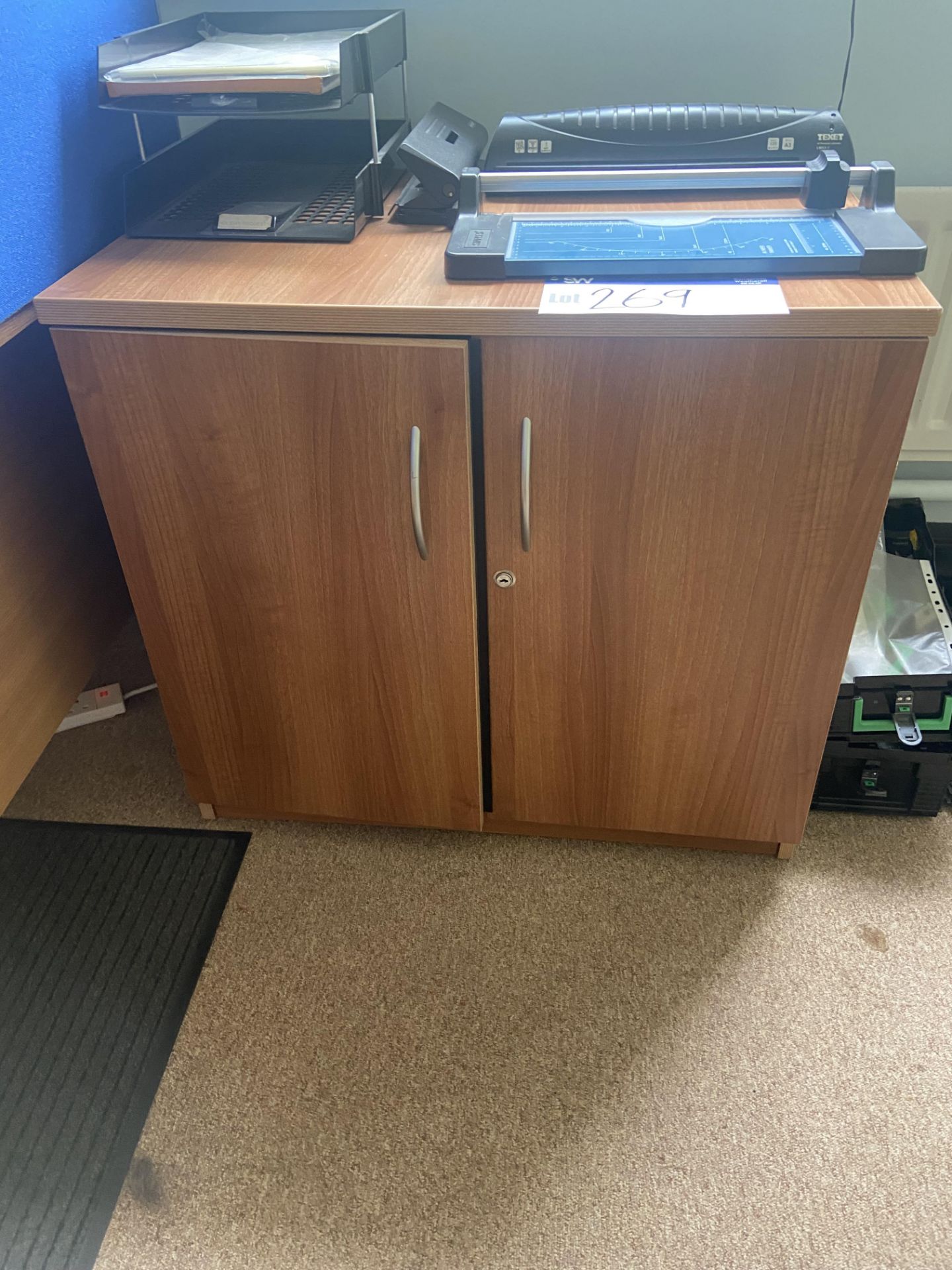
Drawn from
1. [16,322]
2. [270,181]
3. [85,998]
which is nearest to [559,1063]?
[85,998]

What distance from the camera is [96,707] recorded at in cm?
150

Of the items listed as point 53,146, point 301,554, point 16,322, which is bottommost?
point 301,554

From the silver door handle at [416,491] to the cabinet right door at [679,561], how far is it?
69mm

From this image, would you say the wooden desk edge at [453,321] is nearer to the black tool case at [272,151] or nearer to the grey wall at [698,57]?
the black tool case at [272,151]

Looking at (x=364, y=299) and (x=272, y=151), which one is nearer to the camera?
(x=364, y=299)

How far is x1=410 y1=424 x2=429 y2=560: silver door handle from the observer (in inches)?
35.4

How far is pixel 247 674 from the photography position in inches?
44.4

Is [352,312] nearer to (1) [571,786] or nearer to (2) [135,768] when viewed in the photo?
(1) [571,786]

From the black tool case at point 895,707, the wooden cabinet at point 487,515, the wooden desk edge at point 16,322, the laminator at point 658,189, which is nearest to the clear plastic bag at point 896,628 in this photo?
the black tool case at point 895,707

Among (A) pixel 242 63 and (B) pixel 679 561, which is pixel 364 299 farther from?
(B) pixel 679 561

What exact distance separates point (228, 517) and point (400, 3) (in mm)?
738

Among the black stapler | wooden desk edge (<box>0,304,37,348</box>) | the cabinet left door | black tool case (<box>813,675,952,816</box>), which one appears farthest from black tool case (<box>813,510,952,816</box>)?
wooden desk edge (<box>0,304,37,348</box>)

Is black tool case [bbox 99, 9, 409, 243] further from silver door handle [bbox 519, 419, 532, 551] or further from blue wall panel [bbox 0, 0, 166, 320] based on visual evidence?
silver door handle [bbox 519, 419, 532, 551]

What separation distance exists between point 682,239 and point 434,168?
0.28 m
